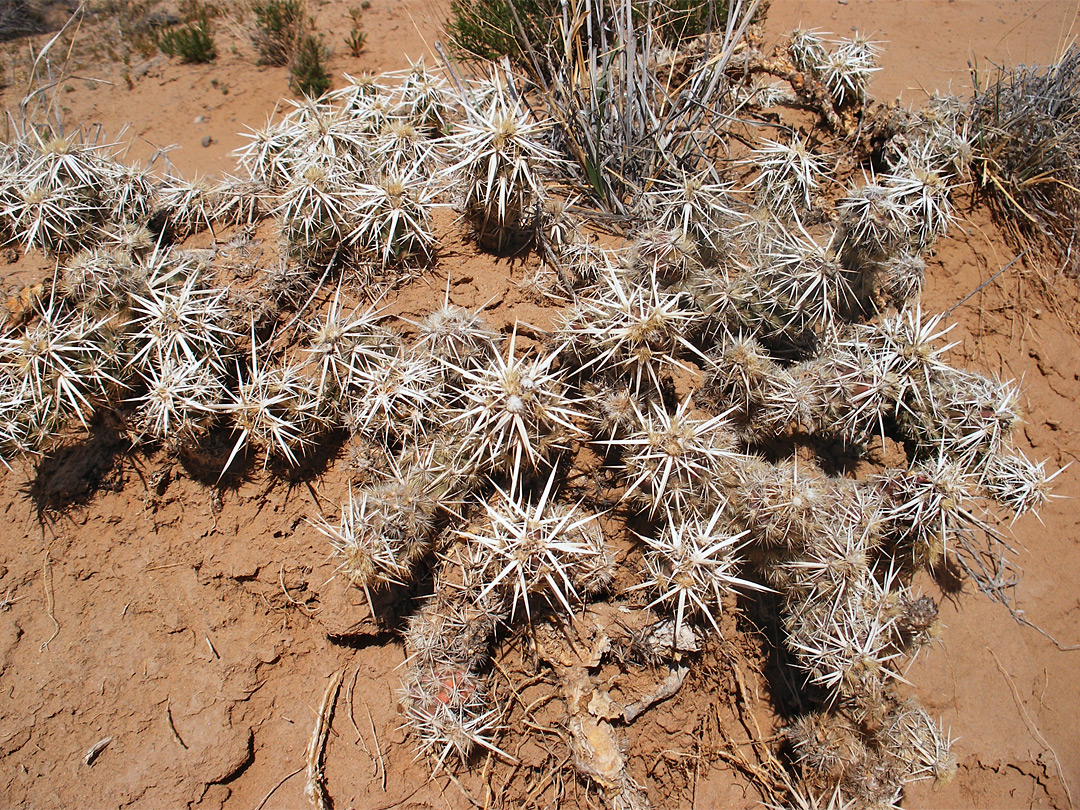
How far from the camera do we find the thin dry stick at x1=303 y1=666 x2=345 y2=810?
2.79 metres

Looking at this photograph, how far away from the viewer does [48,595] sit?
3.10 metres

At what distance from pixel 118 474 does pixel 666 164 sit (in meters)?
4.04

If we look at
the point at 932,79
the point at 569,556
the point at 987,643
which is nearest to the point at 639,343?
the point at 569,556

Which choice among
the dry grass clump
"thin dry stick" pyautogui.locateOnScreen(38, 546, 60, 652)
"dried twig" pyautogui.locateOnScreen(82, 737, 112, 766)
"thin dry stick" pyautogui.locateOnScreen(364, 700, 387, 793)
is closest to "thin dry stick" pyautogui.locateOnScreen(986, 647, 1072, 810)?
the dry grass clump

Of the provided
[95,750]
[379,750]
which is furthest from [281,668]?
[95,750]

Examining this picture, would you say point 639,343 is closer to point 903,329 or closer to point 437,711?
point 903,329

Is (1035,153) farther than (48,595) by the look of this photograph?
Yes

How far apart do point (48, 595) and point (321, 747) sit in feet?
5.74

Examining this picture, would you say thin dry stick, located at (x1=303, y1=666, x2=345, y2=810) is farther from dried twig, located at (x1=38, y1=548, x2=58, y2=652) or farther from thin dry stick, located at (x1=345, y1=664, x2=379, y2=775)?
dried twig, located at (x1=38, y1=548, x2=58, y2=652)

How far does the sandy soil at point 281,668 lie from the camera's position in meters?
2.83

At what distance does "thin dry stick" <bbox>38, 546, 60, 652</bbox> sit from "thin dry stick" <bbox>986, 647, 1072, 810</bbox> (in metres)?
5.47

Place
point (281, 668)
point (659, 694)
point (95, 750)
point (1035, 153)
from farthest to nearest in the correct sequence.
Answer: point (1035, 153), point (281, 668), point (659, 694), point (95, 750)

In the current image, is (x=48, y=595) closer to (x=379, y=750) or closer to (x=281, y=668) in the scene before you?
(x=281, y=668)

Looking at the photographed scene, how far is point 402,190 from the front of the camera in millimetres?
3307
